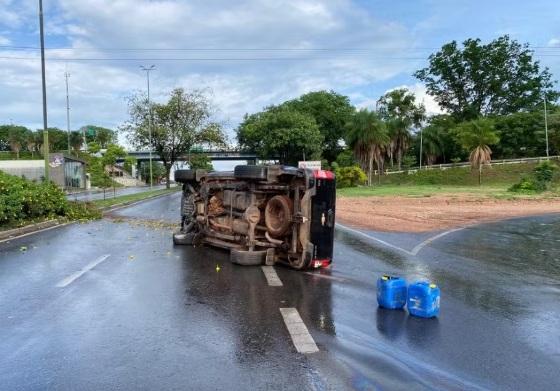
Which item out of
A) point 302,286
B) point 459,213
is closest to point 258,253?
point 302,286

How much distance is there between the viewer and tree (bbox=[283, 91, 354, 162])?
84.8 metres

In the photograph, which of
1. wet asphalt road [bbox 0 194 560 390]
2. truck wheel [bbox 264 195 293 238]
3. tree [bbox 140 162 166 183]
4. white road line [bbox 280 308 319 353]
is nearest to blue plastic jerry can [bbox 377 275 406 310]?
wet asphalt road [bbox 0 194 560 390]

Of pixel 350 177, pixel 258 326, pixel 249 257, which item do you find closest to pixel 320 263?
pixel 249 257

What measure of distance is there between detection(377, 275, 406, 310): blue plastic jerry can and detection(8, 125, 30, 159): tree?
11917cm

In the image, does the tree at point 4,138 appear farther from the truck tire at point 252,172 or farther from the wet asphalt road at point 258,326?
the truck tire at point 252,172

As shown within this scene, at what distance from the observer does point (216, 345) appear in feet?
17.0

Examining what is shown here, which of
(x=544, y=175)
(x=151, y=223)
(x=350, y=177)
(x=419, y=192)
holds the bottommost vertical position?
(x=419, y=192)

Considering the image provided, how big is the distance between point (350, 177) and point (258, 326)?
57.2 m

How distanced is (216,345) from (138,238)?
927 centimetres

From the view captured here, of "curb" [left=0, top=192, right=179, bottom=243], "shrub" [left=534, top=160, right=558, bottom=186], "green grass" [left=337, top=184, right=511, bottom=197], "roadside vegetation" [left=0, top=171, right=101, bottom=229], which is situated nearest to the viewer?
"curb" [left=0, top=192, right=179, bottom=243]

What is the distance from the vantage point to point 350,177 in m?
62.2

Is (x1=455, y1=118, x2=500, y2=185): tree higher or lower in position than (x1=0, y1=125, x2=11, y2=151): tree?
lower

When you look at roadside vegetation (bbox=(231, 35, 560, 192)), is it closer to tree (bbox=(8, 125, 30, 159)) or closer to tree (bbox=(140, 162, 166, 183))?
tree (bbox=(140, 162, 166, 183))

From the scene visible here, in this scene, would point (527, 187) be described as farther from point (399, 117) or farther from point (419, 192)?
point (399, 117)
